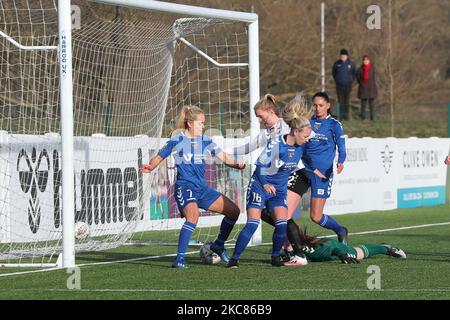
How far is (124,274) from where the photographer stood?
446 inches

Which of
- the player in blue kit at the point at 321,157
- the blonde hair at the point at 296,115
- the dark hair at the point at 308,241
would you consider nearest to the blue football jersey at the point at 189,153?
the blonde hair at the point at 296,115

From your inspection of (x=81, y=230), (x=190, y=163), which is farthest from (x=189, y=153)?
(x=81, y=230)

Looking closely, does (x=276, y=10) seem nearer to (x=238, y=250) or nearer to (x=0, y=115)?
(x=0, y=115)

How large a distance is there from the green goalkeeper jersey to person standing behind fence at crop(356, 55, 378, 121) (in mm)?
18081

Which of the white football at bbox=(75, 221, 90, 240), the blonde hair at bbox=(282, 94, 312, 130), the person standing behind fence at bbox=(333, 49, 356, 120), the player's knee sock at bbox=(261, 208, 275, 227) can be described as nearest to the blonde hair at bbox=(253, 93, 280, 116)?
the blonde hair at bbox=(282, 94, 312, 130)

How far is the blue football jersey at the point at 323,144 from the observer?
533 inches

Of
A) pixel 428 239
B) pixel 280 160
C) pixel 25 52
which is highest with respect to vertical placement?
pixel 25 52

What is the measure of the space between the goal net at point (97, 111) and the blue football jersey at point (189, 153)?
249cm

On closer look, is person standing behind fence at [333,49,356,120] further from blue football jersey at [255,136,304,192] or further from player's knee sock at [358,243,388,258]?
blue football jersey at [255,136,304,192]

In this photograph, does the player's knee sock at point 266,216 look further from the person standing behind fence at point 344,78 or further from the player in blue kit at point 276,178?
the person standing behind fence at point 344,78

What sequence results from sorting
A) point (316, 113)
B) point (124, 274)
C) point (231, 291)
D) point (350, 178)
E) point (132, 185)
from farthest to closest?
point (350, 178)
point (132, 185)
point (316, 113)
point (124, 274)
point (231, 291)

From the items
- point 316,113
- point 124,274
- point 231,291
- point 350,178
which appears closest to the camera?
point 231,291

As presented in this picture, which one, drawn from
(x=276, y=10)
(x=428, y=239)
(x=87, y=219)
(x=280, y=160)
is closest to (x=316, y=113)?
(x=280, y=160)

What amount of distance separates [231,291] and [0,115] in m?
6.14
